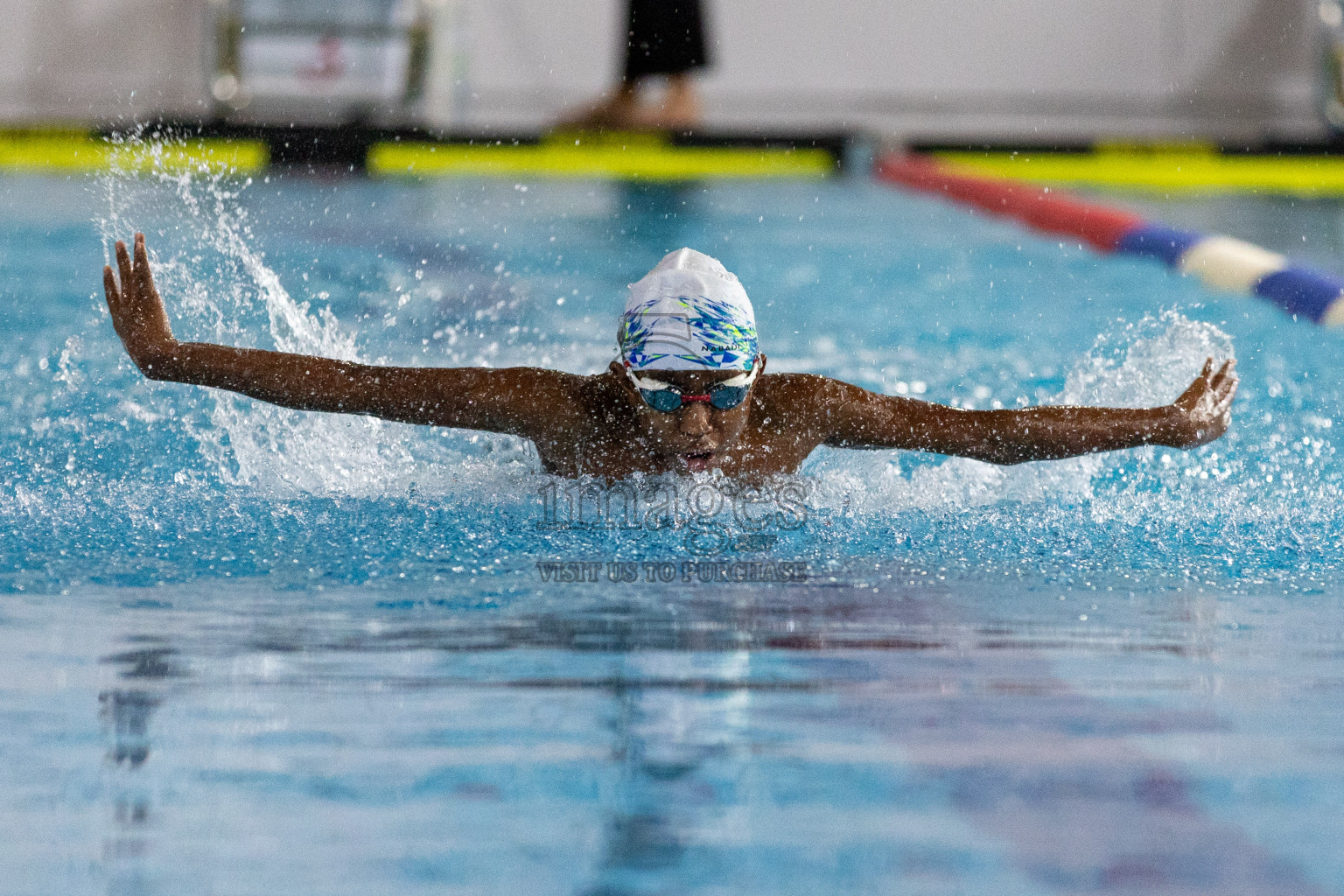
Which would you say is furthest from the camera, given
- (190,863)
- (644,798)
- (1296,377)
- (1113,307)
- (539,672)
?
(1113,307)

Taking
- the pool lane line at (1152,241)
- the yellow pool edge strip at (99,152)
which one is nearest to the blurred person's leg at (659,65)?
the pool lane line at (1152,241)

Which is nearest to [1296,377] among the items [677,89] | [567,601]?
[567,601]

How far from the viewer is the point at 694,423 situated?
261cm

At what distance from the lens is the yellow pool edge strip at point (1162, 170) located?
10.1 m

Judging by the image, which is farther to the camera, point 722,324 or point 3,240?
point 3,240

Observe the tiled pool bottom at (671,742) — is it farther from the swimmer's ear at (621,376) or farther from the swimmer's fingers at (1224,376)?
the swimmer's fingers at (1224,376)

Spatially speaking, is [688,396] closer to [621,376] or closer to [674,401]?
[674,401]

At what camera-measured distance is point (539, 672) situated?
2.04m

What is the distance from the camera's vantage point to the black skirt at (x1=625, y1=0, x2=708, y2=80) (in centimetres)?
1055

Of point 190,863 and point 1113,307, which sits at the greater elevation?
point 1113,307

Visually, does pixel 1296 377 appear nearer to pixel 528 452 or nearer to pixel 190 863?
pixel 528 452

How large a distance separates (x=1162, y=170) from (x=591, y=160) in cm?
379

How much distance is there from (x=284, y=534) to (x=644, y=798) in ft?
4.13

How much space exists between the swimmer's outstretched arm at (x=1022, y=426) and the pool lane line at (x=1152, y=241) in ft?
8.46
